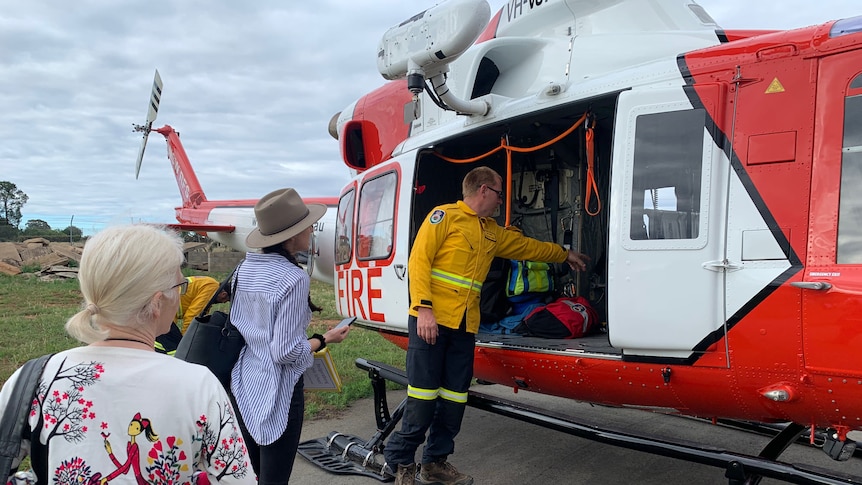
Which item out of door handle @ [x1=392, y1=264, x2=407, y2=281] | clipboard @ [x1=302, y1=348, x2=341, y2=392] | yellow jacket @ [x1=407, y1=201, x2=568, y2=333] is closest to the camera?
clipboard @ [x1=302, y1=348, x2=341, y2=392]

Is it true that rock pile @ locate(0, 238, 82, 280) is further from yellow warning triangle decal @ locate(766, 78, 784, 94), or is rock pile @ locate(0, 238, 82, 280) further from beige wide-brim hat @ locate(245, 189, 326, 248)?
yellow warning triangle decal @ locate(766, 78, 784, 94)

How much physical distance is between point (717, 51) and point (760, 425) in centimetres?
274

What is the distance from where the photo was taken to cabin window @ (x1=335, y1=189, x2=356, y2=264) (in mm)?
5312

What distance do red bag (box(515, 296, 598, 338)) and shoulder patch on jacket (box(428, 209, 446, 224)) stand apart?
2.86 feet

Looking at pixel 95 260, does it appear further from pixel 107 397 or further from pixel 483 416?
pixel 483 416

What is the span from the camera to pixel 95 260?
138 centimetres

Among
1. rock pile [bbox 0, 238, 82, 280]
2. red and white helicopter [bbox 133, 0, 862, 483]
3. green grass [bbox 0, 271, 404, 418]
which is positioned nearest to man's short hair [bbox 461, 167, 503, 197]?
red and white helicopter [bbox 133, 0, 862, 483]

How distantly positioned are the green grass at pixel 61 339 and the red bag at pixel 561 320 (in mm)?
2501

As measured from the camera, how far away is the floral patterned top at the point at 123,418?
131 centimetres

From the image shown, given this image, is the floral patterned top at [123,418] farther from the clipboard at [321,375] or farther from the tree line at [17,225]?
the tree line at [17,225]

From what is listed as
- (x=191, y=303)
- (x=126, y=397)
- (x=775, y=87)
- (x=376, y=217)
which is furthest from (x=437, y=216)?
(x=126, y=397)

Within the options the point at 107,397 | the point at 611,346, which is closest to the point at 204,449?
the point at 107,397

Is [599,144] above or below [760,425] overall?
above

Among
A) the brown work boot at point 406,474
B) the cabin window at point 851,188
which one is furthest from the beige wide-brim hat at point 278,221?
the cabin window at point 851,188
